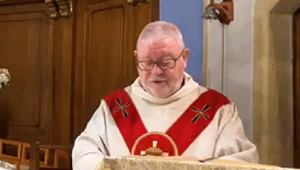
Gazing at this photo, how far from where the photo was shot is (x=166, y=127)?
6.77ft

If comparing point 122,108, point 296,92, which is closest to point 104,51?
point 122,108

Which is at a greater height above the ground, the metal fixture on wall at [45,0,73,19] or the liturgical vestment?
the metal fixture on wall at [45,0,73,19]

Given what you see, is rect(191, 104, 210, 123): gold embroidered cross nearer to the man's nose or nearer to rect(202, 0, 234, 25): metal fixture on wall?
the man's nose

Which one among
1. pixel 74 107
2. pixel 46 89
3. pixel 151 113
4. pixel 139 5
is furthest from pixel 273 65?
pixel 46 89

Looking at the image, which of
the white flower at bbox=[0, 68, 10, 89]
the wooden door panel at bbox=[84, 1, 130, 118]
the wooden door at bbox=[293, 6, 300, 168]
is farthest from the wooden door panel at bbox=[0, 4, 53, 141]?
the wooden door at bbox=[293, 6, 300, 168]

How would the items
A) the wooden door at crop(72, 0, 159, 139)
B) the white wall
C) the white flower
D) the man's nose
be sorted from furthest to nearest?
the white flower
the wooden door at crop(72, 0, 159, 139)
the white wall
the man's nose

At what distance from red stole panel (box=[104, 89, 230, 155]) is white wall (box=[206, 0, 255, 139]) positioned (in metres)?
0.34

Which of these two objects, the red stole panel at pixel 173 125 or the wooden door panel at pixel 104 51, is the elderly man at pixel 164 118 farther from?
the wooden door panel at pixel 104 51

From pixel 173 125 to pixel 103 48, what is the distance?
1.17 meters

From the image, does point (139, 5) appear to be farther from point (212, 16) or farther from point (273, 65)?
point (273, 65)

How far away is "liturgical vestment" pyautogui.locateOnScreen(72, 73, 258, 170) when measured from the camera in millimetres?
1950

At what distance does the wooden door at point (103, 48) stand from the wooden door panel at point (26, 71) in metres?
0.27

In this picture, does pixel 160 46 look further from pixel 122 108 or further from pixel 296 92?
pixel 296 92

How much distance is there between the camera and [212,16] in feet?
7.86
